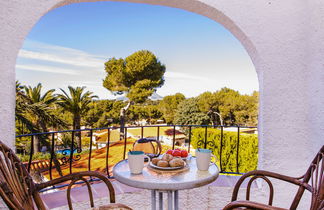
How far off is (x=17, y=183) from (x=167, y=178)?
0.79 metres

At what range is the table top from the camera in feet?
3.83

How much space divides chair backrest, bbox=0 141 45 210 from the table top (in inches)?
17.9

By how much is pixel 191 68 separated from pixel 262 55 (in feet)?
76.6

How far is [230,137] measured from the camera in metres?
8.76

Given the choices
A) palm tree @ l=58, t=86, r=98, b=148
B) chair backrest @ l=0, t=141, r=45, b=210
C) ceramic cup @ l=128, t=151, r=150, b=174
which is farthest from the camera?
palm tree @ l=58, t=86, r=98, b=148

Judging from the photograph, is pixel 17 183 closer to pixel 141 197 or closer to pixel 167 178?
pixel 167 178

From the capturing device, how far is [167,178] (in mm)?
1235

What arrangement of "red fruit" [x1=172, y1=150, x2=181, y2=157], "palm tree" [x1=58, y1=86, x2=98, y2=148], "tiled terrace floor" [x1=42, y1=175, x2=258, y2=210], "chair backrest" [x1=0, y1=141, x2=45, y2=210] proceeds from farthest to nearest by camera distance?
1. "palm tree" [x1=58, y1=86, x2=98, y2=148]
2. "tiled terrace floor" [x1=42, y1=175, x2=258, y2=210]
3. "red fruit" [x1=172, y1=150, x2=181, y2=157]
4. "chair backrest" [x1=0, y1=141, x2=45, y2=210]

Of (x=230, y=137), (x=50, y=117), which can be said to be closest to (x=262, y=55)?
(x=50, y=117)

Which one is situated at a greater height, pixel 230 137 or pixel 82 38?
pixel 82 38

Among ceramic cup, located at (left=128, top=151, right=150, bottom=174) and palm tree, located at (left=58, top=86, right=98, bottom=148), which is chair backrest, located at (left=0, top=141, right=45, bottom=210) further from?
palm tree, located at (left=58, top=86, right=98, bottom=148)

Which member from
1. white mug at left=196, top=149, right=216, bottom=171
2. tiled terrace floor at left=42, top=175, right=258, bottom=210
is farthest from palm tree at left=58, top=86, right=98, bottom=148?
white mug at left=196, top=149, right=216, bottom=171

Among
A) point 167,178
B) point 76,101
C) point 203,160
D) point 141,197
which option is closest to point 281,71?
point 203,160

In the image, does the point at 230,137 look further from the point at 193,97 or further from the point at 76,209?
the point at 193,97
